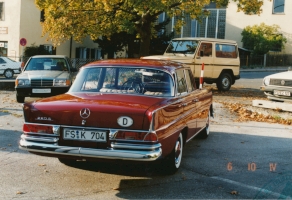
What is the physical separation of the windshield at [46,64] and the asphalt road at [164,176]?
656 cm

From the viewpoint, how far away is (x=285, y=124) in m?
12.3

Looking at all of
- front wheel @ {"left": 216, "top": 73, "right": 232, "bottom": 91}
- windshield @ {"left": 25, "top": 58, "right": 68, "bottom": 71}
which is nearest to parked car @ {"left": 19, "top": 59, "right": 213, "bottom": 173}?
windshield @ {"left": 25, "top": 58, "right": 68, "bottom": 71}

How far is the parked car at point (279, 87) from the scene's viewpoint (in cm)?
1359

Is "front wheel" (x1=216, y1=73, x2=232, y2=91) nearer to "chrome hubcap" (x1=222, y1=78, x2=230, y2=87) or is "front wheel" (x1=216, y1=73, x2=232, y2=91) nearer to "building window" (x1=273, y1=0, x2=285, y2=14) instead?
"chrome hubcap" (x1=222, y1=78, x2=230, y2=87)

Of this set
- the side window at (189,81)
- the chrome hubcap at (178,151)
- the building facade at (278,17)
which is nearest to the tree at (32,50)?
the building facade at (278,17)

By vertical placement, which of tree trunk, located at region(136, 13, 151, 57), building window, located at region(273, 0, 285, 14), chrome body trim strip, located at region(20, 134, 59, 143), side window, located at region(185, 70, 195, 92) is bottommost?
chrome body trim strip, located at region(20, 134, 59, 143)

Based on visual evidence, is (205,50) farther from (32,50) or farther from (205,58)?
(32,50)

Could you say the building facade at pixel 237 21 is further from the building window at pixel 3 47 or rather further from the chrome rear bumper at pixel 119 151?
the chrome rear bumper at pixel 119 151

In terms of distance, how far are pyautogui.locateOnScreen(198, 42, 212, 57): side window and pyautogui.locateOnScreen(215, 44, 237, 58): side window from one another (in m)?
0.46

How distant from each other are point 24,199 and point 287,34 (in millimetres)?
47757

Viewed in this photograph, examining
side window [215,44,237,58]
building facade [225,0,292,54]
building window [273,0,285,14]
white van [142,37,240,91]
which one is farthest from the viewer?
building window [273,0,285,14]

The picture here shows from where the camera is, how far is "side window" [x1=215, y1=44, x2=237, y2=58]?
20328 mm

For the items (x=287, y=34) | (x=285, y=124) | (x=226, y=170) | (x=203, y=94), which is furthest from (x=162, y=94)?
(x=287, y=34)

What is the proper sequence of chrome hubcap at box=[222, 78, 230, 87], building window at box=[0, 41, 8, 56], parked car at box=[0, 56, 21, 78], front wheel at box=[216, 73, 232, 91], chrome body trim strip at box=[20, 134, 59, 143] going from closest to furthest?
chrome body trim strip at box=[20, 134, 59, 143] < front wheel at box=[216, 73, 232, 91] < chrome hubcap at box=[222, 78, 230, 87] < parked car at box=[0, 56, 21, 78] < building window at box=[0, 41, 8, 56]
